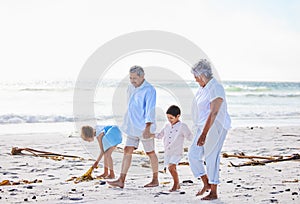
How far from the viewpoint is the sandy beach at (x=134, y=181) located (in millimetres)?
4434

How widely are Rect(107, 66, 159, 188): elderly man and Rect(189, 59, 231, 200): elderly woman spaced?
24.5 inches

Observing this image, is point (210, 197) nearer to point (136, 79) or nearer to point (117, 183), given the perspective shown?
point (117, 183)

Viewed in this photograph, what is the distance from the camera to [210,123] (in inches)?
169

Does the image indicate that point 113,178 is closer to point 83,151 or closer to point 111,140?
point 111,140

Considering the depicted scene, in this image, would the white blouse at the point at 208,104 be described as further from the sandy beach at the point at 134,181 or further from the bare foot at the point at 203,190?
the sandy beach at the point at 134,181

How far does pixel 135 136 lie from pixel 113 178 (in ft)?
2.65

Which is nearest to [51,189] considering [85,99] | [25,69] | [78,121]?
[78,121]

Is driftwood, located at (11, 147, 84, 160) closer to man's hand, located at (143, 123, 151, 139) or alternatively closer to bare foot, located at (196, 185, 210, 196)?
man's hand, located at (143, 123, 151, 139)

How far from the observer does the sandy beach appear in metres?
4.43

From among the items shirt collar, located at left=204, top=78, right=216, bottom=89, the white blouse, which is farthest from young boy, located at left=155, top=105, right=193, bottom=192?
shirt collar, located at left=204, top=78, right=216, bottom=89

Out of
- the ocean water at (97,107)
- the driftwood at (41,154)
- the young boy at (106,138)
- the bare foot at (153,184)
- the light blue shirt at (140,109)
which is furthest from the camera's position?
the ocean water at (97,107)

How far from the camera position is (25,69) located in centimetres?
3059

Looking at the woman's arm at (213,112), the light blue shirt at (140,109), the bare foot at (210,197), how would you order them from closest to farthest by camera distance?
the woman's arm at (213,112) → the bare foot at (210,197) → the light blue shirt at (140,109)

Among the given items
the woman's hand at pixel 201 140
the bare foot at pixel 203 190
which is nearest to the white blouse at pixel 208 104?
the woman's hand at pixel 201 140
